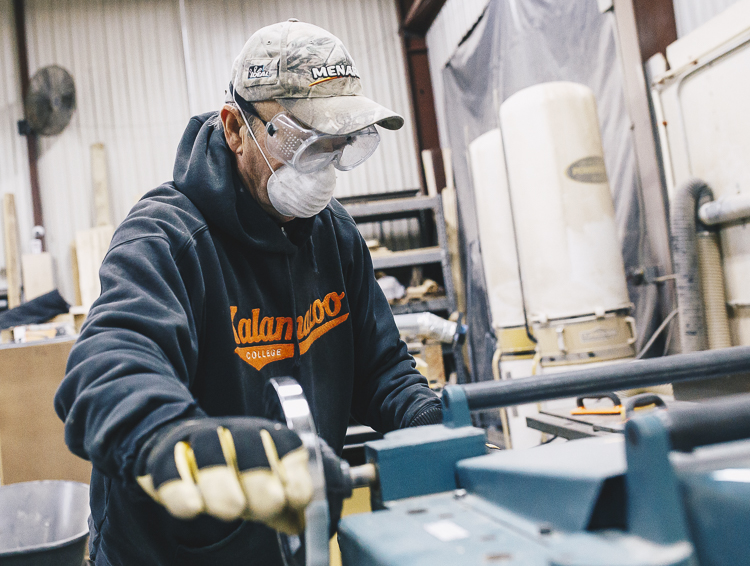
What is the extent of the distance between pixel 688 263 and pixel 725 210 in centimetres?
22

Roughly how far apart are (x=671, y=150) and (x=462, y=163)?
228 centimetres

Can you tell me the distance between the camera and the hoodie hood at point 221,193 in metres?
1.02

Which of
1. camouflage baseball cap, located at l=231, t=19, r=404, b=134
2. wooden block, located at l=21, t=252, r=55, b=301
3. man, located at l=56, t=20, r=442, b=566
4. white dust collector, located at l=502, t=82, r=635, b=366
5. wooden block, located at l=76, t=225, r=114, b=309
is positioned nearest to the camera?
man, located at l=56, t=20, r=442, b=566

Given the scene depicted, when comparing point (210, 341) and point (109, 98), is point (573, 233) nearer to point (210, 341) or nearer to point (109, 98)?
point (210, 341)

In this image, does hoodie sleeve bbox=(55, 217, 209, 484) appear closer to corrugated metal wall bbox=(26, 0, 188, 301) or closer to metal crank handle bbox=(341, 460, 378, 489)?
metal crank handle bbox=(341, 460, 378, 489)

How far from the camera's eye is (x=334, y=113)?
1006mm

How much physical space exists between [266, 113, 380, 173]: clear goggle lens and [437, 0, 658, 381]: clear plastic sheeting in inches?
65.4

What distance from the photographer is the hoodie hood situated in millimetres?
1021

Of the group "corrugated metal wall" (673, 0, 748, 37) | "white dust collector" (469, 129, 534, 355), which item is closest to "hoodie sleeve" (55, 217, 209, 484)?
"corrugated metal wall" (673, 0, 748, 37)

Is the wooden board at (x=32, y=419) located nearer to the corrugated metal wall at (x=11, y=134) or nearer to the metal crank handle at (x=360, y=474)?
the metal crank handle at (x=360, y=474)

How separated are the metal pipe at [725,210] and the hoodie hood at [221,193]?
1680mm

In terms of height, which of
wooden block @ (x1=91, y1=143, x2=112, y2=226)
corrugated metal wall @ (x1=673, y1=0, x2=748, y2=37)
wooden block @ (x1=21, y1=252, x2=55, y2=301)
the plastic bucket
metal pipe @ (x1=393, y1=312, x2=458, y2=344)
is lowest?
the plastic bucket

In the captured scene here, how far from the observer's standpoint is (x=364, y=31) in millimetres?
5273

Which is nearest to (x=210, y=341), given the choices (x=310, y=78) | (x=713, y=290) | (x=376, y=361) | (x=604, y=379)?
(x=376, y=361)
